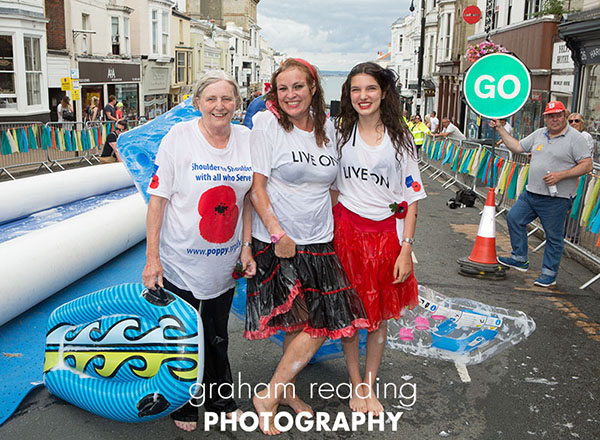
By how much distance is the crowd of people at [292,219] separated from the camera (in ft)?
10.4

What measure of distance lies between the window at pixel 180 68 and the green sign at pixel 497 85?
4130 cm

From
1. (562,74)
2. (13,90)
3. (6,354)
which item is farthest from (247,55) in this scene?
(6,354)

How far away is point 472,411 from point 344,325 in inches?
41.4

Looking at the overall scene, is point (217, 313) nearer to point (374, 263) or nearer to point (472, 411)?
point (374, 263)

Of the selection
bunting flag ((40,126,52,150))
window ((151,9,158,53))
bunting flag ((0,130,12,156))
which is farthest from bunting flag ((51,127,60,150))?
window ((151,9,158,53))

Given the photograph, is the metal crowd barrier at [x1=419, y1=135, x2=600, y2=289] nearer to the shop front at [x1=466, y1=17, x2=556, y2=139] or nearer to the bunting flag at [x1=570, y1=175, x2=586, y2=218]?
the bunting flag at [x1=570, y1=175, x2=586, y2=218]

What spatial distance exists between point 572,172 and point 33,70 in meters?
21.2

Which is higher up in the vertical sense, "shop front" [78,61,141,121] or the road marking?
"shop front" [78,61,141,121]

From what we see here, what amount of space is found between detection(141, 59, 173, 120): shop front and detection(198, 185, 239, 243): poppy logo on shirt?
3449cm

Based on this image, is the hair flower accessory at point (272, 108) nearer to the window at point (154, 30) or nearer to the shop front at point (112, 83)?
the shop front at point (112, 83)

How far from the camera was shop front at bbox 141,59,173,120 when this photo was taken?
38.1m

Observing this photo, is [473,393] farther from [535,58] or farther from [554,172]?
[535,58]

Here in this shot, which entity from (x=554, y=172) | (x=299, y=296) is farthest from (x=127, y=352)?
(x=554, y=172)

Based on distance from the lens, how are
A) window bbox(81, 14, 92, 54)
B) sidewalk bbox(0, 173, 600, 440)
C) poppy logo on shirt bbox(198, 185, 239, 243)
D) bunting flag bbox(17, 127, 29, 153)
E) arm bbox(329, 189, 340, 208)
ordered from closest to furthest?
1. poppy logo on shirt bbox(198, 185, 239, 243)
2. sidewalk bbox(0, 173, 600, 440)
3. arm bbox(329, 189, 340, 208)
4. bunting flag bbox(17, 127, 29, 153)
5. window bbox(81, 14, 92, 54)
